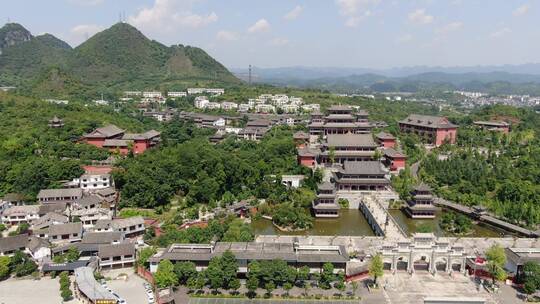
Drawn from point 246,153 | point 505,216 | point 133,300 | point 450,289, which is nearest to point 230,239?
point 133,300

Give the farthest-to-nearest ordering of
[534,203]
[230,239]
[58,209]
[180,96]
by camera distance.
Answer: [180,96]
[534,203]
[58,209]
[230,239]

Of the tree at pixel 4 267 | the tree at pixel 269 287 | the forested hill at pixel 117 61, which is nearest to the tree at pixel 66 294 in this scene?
the tree at pixel 4 267

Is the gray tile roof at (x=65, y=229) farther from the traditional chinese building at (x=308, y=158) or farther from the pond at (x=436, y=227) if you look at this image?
the pond at (x=436, y=227)

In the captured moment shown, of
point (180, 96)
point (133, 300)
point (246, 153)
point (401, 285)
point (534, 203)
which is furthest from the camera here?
point (180, 96)

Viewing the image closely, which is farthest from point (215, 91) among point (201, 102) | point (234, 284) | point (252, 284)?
point (252, 284)

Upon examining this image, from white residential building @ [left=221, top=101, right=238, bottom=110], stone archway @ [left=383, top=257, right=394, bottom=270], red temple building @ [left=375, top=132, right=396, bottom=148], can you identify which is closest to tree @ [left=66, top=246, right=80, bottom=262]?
stone archway @ [left=383, top=257, right=394, bottom=270]

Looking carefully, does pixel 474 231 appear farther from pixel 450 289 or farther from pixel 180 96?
pixel 180 96

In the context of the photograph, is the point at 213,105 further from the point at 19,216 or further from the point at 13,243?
the point at 13,243
